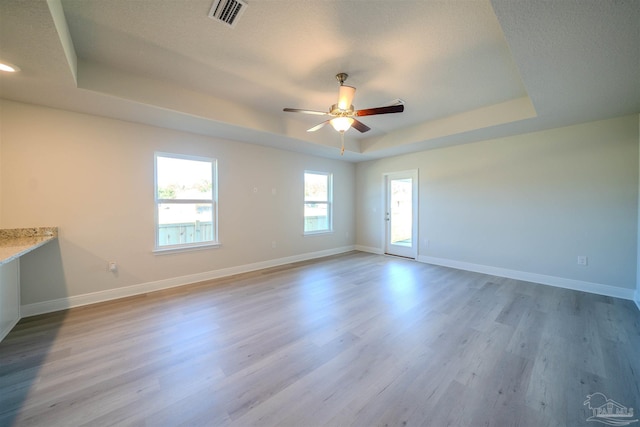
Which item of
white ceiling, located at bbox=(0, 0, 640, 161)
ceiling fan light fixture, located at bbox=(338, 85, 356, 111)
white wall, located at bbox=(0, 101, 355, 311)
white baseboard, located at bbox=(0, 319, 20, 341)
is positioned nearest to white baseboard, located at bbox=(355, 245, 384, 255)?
white wall, located at bbox=(0, 101, 355, 311)

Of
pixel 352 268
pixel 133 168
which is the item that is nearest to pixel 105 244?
pixel 133 168

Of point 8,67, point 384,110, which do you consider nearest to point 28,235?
point 8,67

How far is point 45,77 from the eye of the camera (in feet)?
7.39

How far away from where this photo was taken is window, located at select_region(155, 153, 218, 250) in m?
3.74

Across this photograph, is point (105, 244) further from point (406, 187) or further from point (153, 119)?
point (406, 187)

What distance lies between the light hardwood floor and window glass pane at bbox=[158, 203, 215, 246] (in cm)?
92

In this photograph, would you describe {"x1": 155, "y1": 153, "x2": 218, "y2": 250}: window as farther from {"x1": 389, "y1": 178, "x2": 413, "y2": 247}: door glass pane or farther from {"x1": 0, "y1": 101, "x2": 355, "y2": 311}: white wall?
{"x1": 389, "y1": 178, "x2": 413, "y2": 247}: door glass pane

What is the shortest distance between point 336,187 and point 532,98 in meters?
4.03

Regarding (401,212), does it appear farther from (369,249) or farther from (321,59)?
(321,59)

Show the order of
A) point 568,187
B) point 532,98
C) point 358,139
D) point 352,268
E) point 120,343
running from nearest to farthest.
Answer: point 120,343 < point 532,98 < point 568,187 < point 352,268 < point 358,139

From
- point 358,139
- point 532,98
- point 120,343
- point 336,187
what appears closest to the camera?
point 120,343

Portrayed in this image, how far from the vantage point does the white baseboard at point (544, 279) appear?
3.33m

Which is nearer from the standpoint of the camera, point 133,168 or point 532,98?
point 532,98

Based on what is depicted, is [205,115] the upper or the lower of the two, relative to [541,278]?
upper
